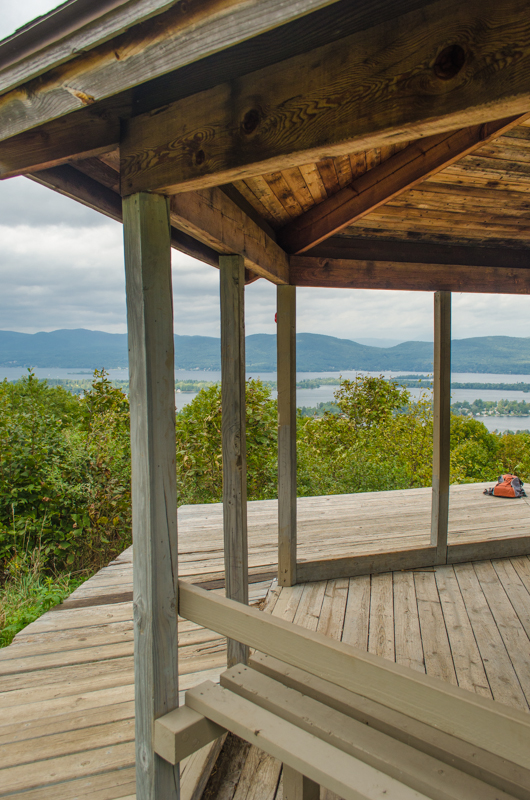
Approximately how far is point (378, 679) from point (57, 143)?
63.7 inches

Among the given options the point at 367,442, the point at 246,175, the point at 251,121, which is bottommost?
the point at 367,442

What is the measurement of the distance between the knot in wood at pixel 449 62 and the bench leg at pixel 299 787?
1742 millimetres

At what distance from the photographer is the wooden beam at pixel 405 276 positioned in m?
2.89

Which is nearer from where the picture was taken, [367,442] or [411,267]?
[411,267]

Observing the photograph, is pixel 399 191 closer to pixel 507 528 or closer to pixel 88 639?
pixel 88 639

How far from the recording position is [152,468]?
126 centimetres

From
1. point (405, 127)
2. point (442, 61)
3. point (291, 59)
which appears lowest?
point (405, 127)

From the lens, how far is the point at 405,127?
0.87m

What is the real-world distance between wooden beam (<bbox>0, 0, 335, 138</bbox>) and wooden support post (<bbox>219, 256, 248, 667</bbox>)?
3.04 feet

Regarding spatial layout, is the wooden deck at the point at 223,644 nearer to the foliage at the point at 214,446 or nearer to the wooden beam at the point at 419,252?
the foliage at the point at 214,446

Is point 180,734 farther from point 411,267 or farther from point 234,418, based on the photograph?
point 411,267

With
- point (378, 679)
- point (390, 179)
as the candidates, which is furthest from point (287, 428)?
point (378, 679)

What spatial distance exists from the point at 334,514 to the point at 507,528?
1435 mm

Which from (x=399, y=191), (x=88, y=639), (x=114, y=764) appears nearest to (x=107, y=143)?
(x=399, y=191)
